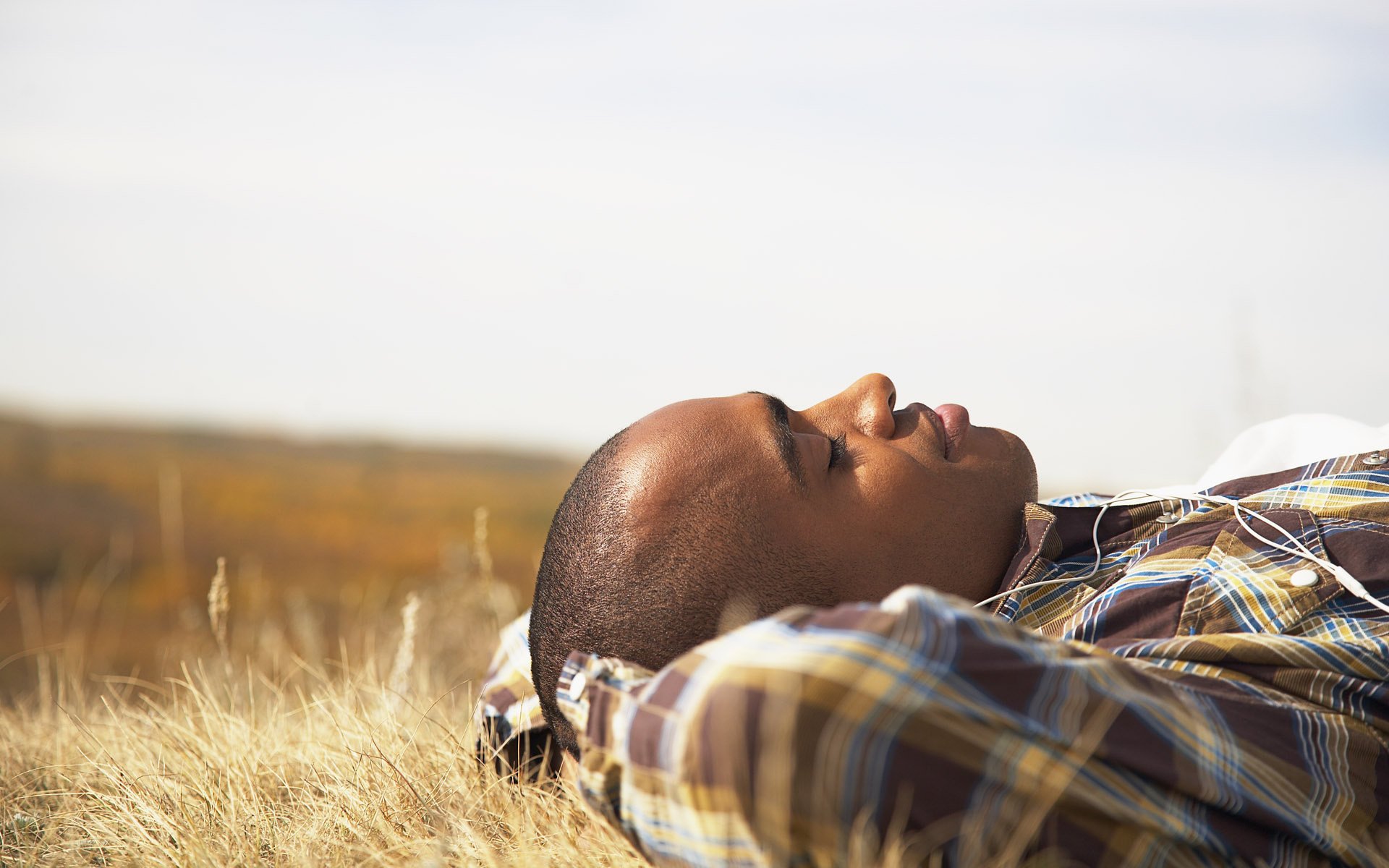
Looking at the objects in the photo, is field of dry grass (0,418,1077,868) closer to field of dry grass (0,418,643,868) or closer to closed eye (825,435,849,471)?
field of dry grass (0,418,643,868)

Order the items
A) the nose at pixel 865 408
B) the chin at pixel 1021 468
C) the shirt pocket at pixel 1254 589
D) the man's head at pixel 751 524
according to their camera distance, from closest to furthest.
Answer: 1. the shirt pocket at pixel 1254 589
2. the man's head at pixel 751 524
3. the nose at pixel 865 408
4. the chin at pixel 1021 468

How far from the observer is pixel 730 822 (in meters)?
1.24

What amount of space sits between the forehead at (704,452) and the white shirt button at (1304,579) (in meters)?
0.93

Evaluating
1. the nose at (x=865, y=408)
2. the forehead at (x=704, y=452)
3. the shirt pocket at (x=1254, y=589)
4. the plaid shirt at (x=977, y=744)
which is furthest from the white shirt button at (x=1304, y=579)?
the forehead at (x=704, y=452)

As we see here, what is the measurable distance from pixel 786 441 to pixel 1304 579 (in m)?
0.97

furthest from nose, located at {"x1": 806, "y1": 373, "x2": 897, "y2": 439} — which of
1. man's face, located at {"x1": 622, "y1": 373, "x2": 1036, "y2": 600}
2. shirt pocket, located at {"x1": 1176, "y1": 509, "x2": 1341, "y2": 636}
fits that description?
shirt pocket, located at {"x1": 1176, "y1": 509, "x2": 1341, "y2": 636}

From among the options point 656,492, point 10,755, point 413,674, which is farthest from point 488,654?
point 656,492

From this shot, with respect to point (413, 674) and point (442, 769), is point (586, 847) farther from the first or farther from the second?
point (413, 674)

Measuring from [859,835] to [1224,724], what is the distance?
58cm

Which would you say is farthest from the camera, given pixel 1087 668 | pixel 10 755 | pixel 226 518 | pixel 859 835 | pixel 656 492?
pixel 226 518

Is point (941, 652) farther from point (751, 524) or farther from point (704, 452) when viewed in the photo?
point (704, 452)

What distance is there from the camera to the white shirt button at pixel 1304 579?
1.85 m

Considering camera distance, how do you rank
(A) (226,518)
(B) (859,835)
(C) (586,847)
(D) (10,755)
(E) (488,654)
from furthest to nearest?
(A) (226,518), (E) (488,654), (D) (10,755), (C) (586,847), (B) (859,835)

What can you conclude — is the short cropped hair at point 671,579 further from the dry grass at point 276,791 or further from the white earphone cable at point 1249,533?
the white earphone cable at point 1249,533
